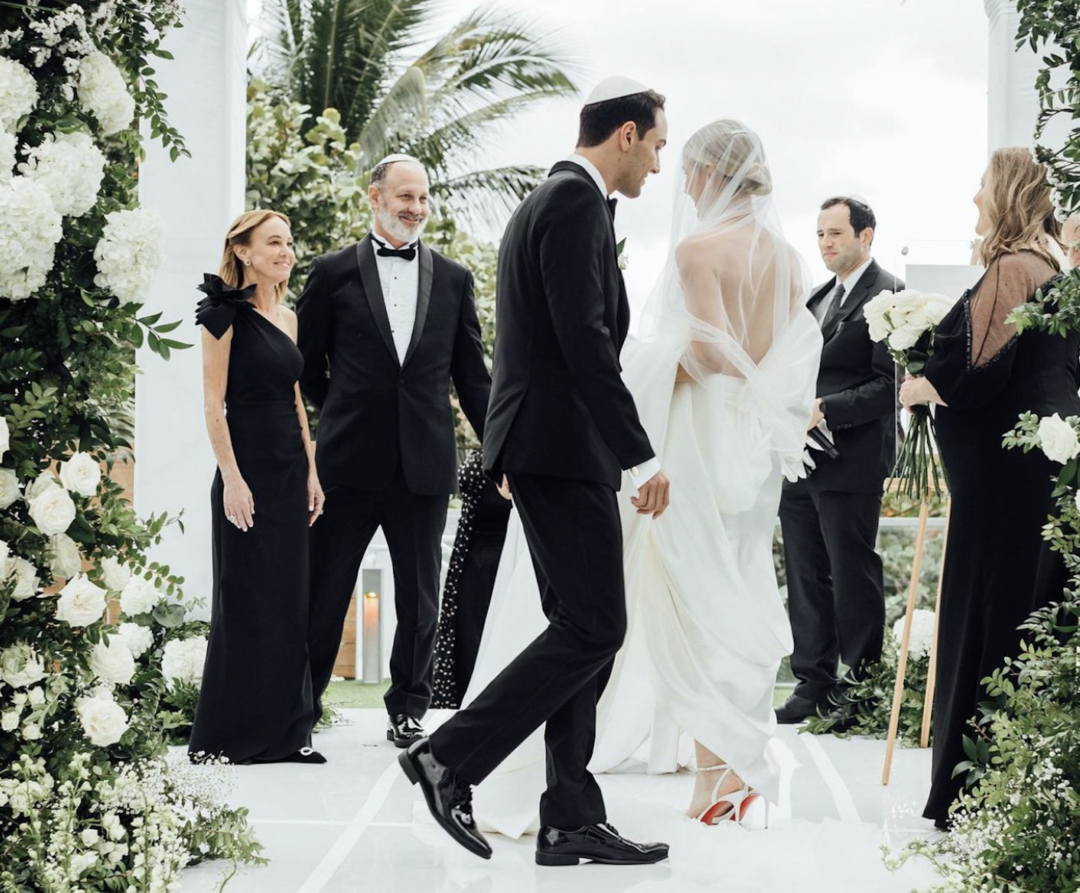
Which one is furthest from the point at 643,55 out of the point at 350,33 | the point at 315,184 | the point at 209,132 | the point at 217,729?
the point at 217,729

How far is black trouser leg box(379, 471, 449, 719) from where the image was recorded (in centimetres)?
526

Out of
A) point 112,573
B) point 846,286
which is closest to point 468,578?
point 846,286

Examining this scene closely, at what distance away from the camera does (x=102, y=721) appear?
9.96 feet

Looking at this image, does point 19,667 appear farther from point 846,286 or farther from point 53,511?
point 846,286

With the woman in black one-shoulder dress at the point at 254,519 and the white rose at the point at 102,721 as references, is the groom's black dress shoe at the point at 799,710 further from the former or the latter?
the white rose at the point at 102,721

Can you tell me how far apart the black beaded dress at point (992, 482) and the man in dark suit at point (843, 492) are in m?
1.67

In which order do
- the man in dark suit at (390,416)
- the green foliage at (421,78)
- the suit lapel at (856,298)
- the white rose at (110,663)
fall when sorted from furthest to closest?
the green foliage at (421,78)
the suit lapel at (856,298)
the man in dark suit at (390,416)
the white rose at (110,663)

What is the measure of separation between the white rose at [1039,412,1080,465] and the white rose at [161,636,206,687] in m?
3.57

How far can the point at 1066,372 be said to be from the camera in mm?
3809

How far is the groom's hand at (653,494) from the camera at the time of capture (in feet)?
11.7

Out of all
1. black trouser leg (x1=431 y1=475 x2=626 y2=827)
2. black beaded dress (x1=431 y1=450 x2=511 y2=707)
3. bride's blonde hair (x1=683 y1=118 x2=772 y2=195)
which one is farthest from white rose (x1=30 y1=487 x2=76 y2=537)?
black beaded dress (x1=431 y1=450 x2=511 y2=707)

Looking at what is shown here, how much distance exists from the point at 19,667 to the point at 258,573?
2001mm

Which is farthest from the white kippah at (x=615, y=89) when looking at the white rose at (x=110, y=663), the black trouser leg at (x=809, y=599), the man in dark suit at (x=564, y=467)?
the black trouser leg at (x=809, y=599)

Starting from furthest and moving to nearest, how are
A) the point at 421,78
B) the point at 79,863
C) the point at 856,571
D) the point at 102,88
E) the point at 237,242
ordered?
the point at 421,78 → the point at 856,571 → the point at 237,242 → the point at 102,88 → the point at 79,863
